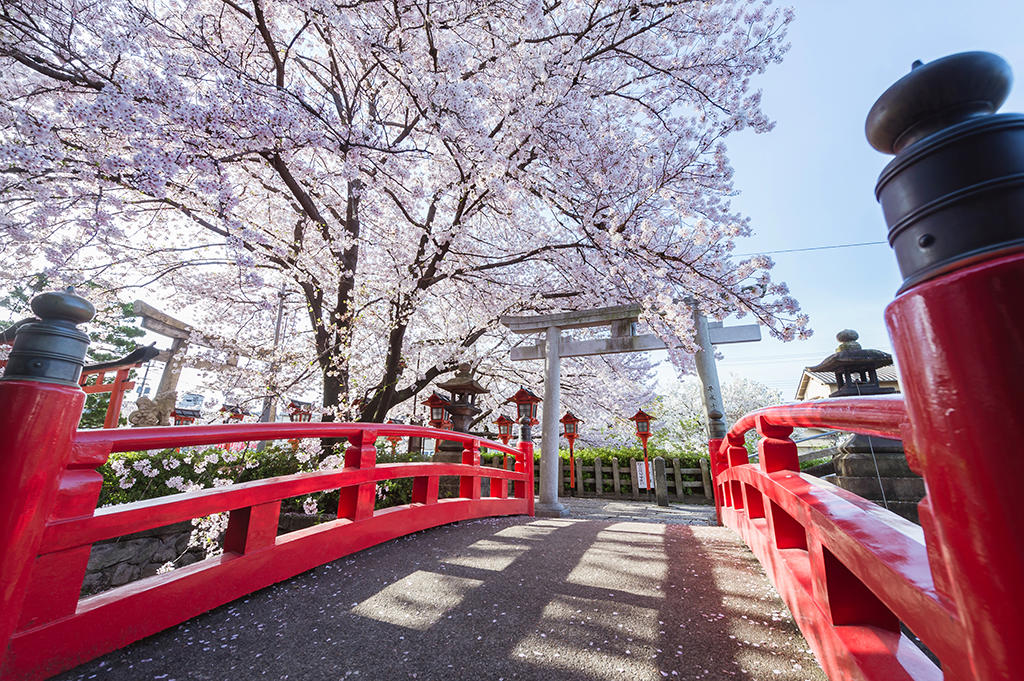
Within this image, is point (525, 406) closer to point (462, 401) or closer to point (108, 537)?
point (462, 401)

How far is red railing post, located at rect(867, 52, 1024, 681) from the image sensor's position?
511 mm

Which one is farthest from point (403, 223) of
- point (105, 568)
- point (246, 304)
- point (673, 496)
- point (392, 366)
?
point (673, 496)

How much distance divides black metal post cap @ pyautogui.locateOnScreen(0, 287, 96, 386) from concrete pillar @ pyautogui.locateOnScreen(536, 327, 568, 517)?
740 cm

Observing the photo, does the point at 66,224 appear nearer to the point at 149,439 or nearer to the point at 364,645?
the point at 149,439

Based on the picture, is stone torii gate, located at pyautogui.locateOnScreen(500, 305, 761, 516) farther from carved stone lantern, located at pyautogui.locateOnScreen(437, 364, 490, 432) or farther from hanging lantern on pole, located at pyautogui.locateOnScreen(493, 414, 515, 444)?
hanging lantern on pole, located at pyautogui.locateOnScreen(493, 414, 515, 444)

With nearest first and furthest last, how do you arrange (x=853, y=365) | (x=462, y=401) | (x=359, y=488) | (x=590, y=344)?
1. (x=359, y=488)
2. (x=853, y=365)
3. (x=462, y=401)
4. (x=590, y=344)

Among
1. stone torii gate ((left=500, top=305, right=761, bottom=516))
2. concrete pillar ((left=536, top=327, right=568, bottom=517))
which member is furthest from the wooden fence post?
concrete pillar ((left=536, top=327, right=568, bottom=517))

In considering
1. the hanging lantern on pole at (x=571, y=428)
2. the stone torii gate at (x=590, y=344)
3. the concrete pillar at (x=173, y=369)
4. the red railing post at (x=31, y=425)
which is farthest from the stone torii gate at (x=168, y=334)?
the red railing post at (x=31, y=425)

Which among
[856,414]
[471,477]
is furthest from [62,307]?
[471,477]

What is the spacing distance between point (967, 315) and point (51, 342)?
7.15 feet

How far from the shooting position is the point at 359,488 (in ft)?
10.2

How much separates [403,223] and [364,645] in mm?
7276

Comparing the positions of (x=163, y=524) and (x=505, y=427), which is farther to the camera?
(x=505, y=427)

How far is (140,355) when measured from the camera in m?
8.97
